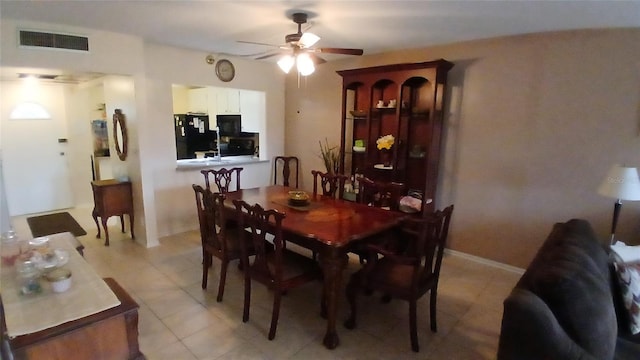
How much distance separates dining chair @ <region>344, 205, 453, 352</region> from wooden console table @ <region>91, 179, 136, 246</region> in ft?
10.4

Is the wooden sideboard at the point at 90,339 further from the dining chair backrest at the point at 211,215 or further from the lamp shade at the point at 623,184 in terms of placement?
the lamp shade at the point at 623,184

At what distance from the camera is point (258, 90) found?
16.5 ft

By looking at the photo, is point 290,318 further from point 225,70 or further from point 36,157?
point 36,157

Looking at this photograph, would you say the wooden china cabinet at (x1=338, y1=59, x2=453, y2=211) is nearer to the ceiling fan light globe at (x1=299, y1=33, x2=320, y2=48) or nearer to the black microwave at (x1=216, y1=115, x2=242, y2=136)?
the ceiling fan light globe at (x1=299, y1=33, x2=320, y2=48)

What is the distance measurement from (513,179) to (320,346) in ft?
8.42

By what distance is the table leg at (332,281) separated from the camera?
2140mm

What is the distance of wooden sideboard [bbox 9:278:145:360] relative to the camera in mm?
1383

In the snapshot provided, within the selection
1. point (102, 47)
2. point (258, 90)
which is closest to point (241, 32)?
point (102, 47)

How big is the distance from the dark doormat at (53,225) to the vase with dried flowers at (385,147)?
409 centimetres

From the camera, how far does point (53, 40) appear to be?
3057 mm

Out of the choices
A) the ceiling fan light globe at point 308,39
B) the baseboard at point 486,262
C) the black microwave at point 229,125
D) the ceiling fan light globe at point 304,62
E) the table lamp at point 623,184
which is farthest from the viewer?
the black microwave at point 229,125

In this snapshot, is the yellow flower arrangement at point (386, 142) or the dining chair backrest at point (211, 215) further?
the yellow flower arrangement at point (386, 142)

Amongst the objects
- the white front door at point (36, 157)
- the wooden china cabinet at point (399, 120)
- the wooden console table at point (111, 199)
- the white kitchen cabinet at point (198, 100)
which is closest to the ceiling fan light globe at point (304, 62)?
the wooden china cabinet at point (399, 120)

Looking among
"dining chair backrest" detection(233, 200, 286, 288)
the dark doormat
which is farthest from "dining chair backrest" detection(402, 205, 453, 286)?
the dark doormat
